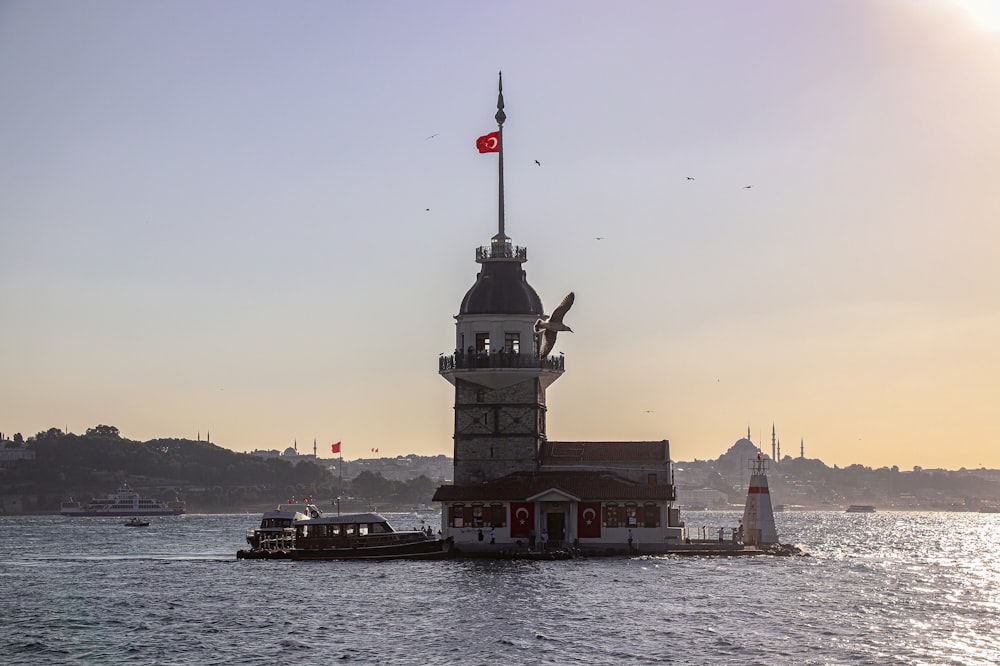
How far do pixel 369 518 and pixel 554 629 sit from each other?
33651 millimetres

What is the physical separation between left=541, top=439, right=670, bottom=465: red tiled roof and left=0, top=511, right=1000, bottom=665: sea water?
27.2 ft

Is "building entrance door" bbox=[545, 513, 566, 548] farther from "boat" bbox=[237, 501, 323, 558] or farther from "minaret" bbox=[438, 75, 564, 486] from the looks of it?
"boat" bbox=[237, 501, 323, 558]

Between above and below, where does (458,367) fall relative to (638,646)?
above

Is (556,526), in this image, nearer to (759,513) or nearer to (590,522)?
(590,522)

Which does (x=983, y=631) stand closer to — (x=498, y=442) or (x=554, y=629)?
(x=554, y=629)

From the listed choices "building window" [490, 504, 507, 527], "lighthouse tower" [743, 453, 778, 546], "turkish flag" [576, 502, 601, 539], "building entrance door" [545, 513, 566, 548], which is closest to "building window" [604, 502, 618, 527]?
"turkish flag" [576, 502, 601, 539]

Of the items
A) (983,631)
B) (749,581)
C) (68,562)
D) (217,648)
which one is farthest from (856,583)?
(68,562)

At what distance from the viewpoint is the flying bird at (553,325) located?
91.1 meters

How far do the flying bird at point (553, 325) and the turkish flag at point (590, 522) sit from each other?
9470 mm

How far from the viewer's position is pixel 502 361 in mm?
94125

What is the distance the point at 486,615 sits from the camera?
6259cm

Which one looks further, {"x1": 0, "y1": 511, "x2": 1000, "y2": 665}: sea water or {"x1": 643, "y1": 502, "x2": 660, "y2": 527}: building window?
{"x1": 643, "y1": 502, "x2": 660, "y2": 527}: building window

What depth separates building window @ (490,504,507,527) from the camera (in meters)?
91.2

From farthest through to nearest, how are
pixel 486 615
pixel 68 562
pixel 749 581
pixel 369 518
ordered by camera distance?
1. pixel 68 562
2. pixel 369 518
3. pixel 749 581
4. pixel 486 615
